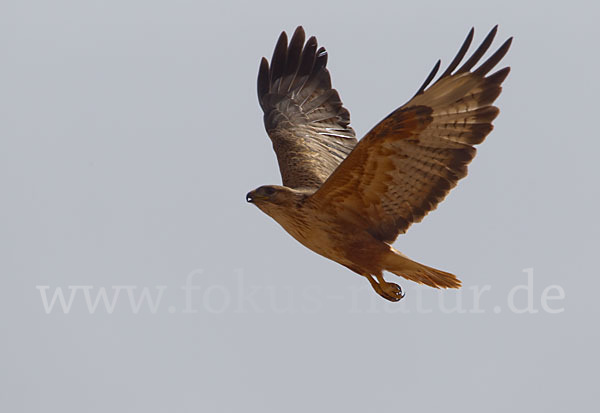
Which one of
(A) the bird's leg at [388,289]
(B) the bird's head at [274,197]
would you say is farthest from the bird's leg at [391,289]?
(B) the bird's head at [274,197]

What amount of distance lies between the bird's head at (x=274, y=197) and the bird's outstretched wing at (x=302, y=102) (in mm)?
2233

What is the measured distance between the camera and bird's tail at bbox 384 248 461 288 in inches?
408

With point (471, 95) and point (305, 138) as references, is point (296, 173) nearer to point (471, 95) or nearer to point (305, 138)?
point (305, 138)

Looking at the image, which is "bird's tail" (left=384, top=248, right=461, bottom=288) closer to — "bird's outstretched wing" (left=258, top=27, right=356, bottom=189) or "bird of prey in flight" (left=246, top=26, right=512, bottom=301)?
"bird of prey in flight" (left=246, top=26, right=512, bottom=301)

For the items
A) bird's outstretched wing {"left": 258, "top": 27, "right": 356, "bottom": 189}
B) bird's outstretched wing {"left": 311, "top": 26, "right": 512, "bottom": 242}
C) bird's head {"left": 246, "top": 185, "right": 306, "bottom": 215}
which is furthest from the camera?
bird's outstretched wing {"left": 258, "top": 27, "right": 356, "bottom": 189}

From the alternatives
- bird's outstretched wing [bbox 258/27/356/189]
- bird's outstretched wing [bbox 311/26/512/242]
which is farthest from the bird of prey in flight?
bird's outstretched wing [bbox 258/27/356/189]

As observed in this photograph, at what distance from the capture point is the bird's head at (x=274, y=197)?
10.2 meters

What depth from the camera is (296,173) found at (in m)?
11.9

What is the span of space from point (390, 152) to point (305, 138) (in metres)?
3.18

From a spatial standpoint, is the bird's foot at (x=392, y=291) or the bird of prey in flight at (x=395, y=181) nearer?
the bird of prey in flight at (x=395, y=181)

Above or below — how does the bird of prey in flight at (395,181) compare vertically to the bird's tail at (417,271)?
above

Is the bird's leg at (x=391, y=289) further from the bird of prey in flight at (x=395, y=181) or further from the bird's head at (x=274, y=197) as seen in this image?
the bird's head at (x=274, y=197)

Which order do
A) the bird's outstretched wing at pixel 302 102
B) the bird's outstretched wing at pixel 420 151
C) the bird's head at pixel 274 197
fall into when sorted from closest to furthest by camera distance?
the bird's outstretched wing at pixel 420 151
the bird's head at pixel 274 197
the bird's outstretched wing at pixel 302 102

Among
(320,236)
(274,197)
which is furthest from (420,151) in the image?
(274,197)
